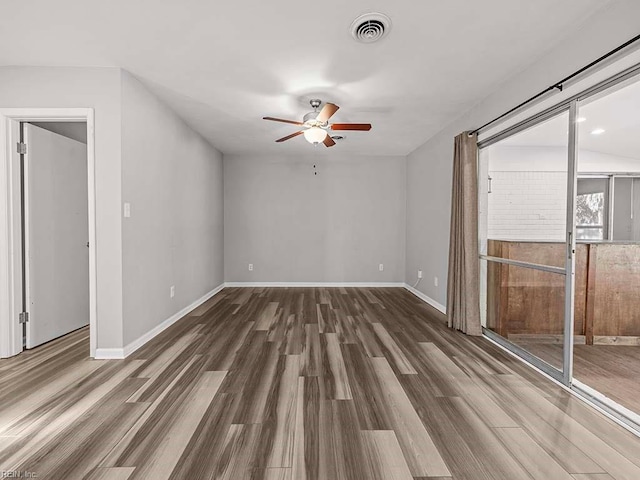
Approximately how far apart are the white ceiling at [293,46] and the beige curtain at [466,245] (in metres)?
0.57

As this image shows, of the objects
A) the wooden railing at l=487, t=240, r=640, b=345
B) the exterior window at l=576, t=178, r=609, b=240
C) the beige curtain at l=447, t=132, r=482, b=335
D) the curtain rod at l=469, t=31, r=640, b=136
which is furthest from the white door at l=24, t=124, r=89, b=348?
the exterior window at l=576, t=178, r=609, b=240

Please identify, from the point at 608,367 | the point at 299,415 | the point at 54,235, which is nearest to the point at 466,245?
the point at 608,367

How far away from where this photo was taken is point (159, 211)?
3.39 meters

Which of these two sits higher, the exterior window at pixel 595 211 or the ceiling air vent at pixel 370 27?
the ceiling air vent at pixel 370 27

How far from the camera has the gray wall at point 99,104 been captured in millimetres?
2684

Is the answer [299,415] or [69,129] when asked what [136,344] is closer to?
[299,415]

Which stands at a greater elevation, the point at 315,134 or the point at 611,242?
the point at 315,134

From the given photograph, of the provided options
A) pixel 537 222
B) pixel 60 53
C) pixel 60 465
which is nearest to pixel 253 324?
pixel 60 465

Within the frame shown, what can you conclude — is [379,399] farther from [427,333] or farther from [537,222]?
[537,222]

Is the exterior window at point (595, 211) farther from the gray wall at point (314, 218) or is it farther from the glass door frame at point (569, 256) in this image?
the gray wall at point (314, 218)

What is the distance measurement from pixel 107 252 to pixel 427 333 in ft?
10.3

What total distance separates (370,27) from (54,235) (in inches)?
135

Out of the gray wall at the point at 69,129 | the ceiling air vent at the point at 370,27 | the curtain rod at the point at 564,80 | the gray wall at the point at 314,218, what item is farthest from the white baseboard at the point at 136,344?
the curtain rod at the point at 564,80

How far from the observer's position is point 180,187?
13.0 ft
